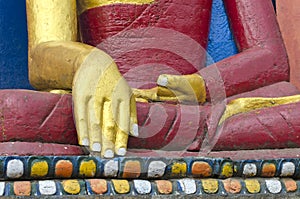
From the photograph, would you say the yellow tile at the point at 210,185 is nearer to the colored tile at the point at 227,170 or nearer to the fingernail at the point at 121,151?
the colored tile at the point at 227,170

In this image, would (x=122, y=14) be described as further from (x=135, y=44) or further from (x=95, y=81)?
(x=95, y=81)

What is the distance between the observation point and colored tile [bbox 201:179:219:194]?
2102 mm

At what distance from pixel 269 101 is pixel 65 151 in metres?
0.67

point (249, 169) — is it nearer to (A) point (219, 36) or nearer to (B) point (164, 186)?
(B) point (164, 186)

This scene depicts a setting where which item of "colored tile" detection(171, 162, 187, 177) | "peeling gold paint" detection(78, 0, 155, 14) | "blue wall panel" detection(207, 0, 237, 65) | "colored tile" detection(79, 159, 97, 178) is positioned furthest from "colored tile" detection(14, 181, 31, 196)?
"blue wall panel" detection(207, 0, 237, 65)

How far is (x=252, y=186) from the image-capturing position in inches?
84.7

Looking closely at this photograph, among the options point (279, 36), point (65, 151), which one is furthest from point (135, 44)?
point (65, 151)

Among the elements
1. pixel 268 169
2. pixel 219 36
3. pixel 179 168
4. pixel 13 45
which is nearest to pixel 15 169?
pixel 179 168

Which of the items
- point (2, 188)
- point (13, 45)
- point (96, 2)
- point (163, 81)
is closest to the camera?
point (2, 188)

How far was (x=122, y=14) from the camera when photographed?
263 cm

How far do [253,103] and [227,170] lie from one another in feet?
1.15

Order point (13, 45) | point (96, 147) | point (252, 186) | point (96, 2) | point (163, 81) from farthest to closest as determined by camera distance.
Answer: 1. point (13, 45)
2. point (96, 2)
3. point (163, 81)
4. point (252, 186)
5. point (96, 147)

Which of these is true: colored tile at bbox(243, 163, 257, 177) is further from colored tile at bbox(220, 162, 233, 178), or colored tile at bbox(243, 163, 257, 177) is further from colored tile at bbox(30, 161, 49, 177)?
colored tile at bbox(30, 161, 49, 177)

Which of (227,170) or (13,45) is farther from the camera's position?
(13,45)
